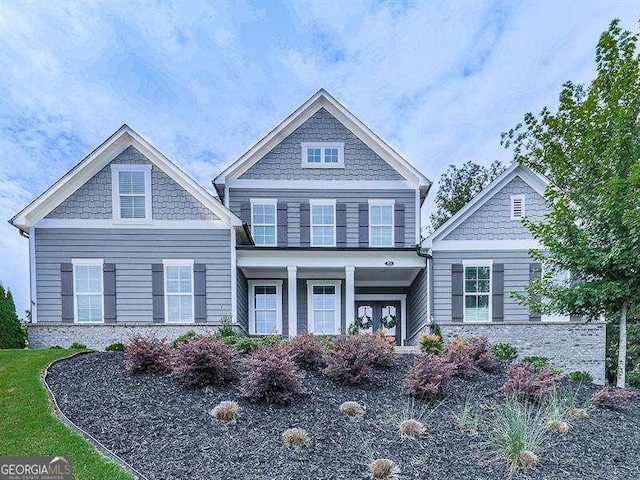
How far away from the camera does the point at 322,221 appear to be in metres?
13.9

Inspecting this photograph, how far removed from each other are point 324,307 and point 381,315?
2.44 metres

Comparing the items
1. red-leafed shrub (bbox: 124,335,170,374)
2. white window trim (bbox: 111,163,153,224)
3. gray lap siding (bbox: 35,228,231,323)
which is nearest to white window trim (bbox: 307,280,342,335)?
gray lap siding (bbox: 35,228,231,323)

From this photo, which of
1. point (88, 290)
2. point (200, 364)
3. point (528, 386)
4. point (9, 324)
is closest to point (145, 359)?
point (200, 364)

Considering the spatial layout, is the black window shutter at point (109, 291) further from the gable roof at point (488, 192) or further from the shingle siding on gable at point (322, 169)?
the gable roof at point (488, 192)

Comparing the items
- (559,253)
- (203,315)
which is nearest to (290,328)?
(203,315)

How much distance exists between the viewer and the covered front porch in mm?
12305

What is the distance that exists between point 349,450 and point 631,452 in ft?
12.1

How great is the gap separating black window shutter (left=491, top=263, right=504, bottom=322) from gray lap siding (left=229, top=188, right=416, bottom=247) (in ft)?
9.26

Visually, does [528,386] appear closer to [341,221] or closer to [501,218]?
[501,218]

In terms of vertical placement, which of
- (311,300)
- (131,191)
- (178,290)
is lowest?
(311,300)

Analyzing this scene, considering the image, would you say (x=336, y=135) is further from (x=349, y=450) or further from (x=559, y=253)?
(x=349, y=450)

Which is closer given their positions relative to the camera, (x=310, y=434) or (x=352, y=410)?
(x=310, y=434)

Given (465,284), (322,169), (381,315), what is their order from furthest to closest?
(381,315)
(322,169)
(465,284)

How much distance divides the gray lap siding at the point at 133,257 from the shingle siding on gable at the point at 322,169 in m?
3.34
